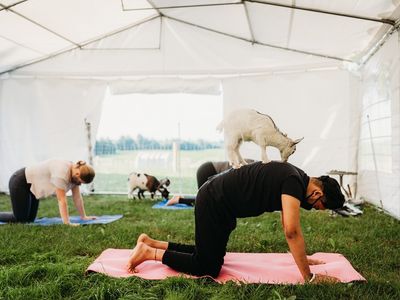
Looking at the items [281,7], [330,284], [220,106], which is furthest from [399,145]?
[220,106]

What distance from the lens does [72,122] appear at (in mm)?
9336

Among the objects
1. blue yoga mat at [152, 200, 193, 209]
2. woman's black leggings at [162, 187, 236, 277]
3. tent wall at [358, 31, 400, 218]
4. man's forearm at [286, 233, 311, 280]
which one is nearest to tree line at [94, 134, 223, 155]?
blue yoga mat at [152, 200, 193, 209]

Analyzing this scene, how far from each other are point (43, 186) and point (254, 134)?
3588mm

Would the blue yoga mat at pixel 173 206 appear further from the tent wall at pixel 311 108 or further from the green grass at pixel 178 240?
the tent wall at pixel 311 108

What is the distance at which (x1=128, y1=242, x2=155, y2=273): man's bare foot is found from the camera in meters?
3.16

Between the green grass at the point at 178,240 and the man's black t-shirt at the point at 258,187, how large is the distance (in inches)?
23.7

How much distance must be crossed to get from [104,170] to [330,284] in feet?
25.9

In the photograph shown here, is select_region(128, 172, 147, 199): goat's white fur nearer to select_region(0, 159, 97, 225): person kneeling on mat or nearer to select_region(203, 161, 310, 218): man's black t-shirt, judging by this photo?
select_region(0, 159, 97, 225): person kneeling on mat

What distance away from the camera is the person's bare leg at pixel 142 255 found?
3160 millimetres

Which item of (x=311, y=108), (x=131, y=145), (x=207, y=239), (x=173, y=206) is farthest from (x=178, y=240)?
(x=131, y=145)

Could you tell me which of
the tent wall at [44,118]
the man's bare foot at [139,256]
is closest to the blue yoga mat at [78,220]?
the man's bare foot at [139,256]

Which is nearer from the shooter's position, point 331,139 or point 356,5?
point 356,5

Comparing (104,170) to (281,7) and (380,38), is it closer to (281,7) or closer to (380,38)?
(281,7)

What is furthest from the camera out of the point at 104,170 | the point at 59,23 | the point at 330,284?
the point at 104,170
